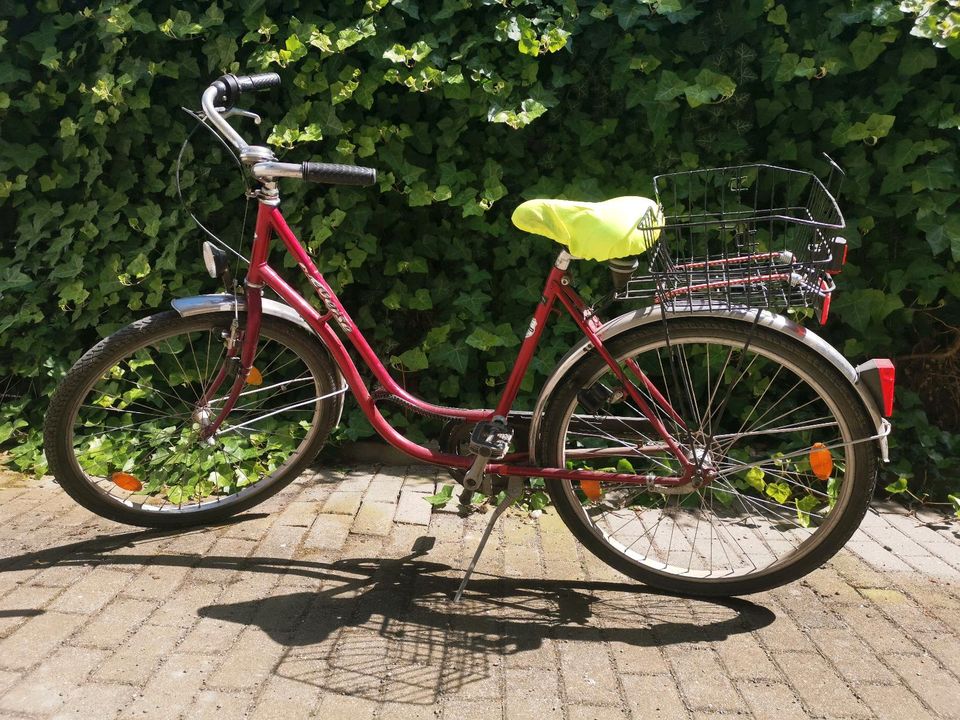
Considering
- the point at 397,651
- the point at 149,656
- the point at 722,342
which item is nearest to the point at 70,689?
the point at 149,656

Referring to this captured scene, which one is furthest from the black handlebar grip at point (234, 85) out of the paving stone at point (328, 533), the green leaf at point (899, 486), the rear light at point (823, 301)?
the green leaf at point (899, 486)

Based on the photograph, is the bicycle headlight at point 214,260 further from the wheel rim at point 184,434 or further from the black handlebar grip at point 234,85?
the black handlebar grip at point 234,85

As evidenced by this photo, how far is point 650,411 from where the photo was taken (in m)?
2.81

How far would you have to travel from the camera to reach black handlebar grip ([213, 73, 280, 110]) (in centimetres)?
287

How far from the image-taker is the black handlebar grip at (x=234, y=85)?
287 cm

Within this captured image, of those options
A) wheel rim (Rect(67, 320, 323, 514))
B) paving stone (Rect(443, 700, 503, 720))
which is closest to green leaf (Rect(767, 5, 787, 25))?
wheel rim (Rect(67, 320, 323, 514))

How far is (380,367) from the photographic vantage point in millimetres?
3123

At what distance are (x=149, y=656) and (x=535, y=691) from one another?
1.13 metres

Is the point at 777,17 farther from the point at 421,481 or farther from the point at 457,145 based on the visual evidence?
the point at 421,481

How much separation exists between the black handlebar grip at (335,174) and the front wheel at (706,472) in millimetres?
942

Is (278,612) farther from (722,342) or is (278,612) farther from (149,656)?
(722,342)

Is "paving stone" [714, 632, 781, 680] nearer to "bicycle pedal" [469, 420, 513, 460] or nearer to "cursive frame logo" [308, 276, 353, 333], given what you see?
"bicycle pedal" [469, 420, 513, 460]

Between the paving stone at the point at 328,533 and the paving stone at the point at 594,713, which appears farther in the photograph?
the paving stone at the point at 328,533

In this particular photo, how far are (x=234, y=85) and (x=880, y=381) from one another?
7.63ft
